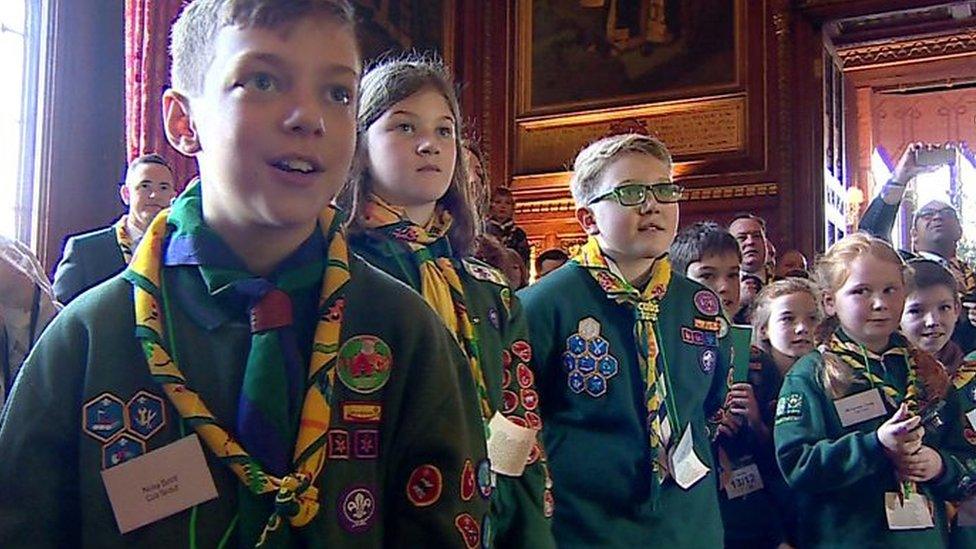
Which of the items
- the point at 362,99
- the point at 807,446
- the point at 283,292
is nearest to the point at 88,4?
the point at 362,99

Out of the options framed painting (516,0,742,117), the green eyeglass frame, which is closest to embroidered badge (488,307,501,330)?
the green eyeglass frame

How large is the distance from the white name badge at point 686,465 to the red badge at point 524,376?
1.60ft

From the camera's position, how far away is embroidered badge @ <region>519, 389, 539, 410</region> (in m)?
2.11

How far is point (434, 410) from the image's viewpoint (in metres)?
1.21

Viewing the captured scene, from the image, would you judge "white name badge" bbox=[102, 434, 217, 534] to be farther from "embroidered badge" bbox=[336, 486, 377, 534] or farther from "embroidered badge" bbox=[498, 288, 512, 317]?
"embroidered badge" bbox=[498, 288, 512, 317]

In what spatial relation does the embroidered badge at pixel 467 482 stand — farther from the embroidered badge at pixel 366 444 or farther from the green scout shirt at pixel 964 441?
the green scout shirt at pixel 964 441

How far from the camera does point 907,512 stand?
273 centimetres

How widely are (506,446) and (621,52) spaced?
23.7 feet

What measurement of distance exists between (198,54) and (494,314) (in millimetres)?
963

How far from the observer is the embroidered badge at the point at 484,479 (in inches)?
49.3

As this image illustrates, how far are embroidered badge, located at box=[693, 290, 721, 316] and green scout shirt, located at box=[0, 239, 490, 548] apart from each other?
1.51 m

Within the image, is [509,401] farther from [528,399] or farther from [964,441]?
[964,441]

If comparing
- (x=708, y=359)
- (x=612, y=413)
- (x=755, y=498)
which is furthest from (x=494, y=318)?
(x=755, y=498)

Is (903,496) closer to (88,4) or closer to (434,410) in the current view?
(434,410)
